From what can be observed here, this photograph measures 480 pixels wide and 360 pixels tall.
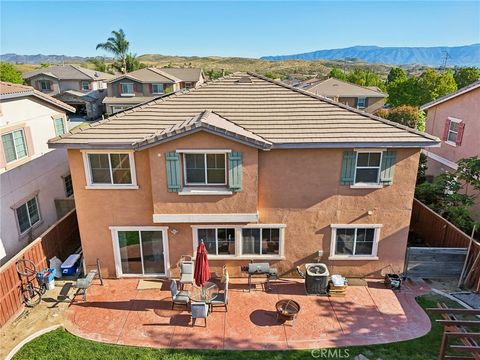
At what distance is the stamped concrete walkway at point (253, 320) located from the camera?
1105cm

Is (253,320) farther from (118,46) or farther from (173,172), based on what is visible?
Answer: (118,46)

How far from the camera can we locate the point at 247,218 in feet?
42.9

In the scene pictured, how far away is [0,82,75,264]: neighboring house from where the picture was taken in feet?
49.6

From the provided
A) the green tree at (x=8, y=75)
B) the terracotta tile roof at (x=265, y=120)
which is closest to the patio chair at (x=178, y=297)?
the terracotta tile roof at (x=265, y=120)

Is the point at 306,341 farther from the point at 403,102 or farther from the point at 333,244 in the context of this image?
the point at 403,102

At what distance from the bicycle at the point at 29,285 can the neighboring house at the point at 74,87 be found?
153ft

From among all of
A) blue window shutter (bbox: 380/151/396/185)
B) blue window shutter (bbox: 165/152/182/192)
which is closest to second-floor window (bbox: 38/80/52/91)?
blue window shutter (bbox: 165/152/182/192)

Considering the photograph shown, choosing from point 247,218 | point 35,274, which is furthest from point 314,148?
point 35,274

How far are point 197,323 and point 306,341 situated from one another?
3.80 m

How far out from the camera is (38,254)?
44.7 ft

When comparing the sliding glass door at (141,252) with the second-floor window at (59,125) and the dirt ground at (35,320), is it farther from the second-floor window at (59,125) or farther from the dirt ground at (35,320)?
the second-floor window at (59,125)

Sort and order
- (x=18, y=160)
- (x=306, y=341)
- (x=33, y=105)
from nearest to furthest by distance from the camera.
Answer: (x=306, y=341)
(x=18, y=160)
(x=33, y=105)

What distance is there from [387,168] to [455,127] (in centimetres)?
1200

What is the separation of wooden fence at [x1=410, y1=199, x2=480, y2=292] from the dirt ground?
16016 mm
